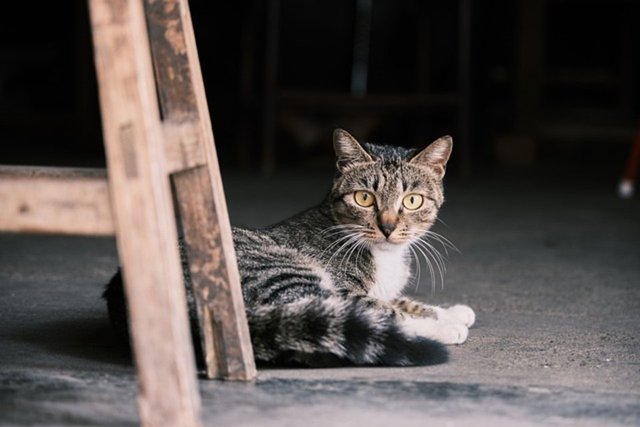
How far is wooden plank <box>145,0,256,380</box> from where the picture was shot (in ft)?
8.17

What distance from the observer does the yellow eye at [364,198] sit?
11.8ft

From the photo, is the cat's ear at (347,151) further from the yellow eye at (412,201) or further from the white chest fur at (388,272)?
the white chest fur at (388,272)

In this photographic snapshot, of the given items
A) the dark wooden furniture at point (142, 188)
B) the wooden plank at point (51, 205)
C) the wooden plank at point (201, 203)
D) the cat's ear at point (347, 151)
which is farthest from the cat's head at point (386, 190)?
the wooden plank at point (51, 205)

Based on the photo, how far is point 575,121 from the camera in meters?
10.2

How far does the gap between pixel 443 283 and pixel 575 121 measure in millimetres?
6293

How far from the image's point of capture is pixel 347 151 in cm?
368

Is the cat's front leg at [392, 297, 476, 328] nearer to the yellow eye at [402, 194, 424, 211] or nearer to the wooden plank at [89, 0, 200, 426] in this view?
the yellow eye at [402, 194, 424, 211]

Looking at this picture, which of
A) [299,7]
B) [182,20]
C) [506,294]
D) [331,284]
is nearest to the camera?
[182,20]

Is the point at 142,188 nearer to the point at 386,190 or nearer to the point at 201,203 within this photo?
the point at 201,203

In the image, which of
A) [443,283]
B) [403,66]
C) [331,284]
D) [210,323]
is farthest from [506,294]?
[403,66]

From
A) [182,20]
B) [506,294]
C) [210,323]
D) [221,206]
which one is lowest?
[506,294]

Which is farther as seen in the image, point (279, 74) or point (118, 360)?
point (279, 74)

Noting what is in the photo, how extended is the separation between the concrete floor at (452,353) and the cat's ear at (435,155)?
0.57 meters

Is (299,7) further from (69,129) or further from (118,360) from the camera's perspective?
(118,360)
